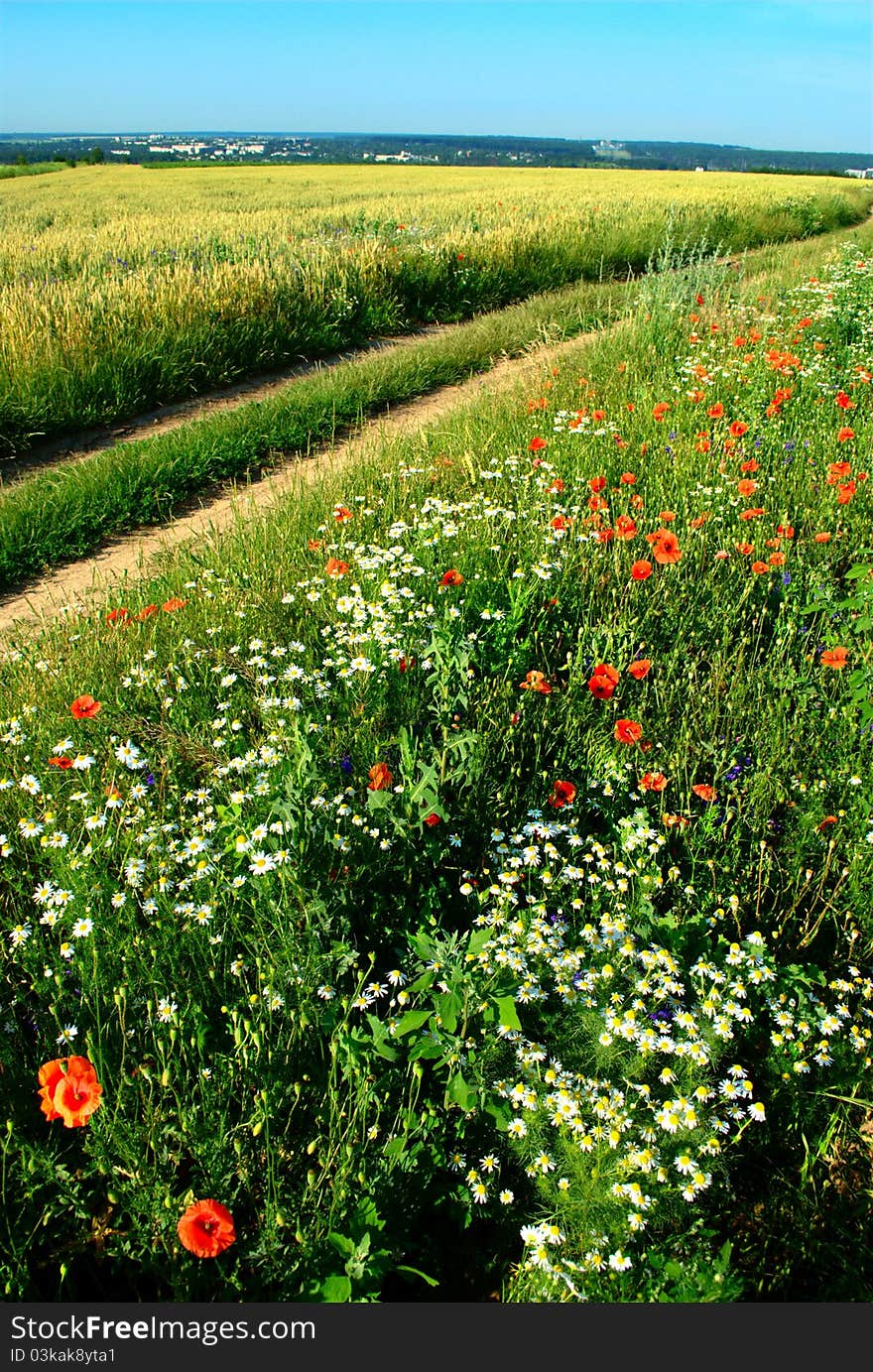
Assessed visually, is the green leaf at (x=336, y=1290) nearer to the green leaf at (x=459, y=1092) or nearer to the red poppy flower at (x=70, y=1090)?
the green leaf at (x=459, y=1092)

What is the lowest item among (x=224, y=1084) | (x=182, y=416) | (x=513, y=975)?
(x=224, y=1084)

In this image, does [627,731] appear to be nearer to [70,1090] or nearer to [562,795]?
[562,795]

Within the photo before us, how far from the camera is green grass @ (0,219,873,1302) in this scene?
1969mm

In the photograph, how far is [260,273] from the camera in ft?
38.2

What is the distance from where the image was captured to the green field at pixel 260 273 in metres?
9.13

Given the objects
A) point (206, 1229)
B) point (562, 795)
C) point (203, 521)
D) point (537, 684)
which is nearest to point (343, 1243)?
point (206, 1229)

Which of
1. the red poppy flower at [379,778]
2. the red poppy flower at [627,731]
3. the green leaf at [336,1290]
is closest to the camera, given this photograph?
the green leaf at [336,1290]

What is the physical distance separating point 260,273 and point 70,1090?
11734 mm

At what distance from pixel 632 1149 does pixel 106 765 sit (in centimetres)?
225

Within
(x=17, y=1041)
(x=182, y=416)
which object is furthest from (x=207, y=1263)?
(x=182, y=416)

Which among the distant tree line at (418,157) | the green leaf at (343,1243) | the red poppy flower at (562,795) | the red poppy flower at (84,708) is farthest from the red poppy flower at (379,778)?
the distant tree line at (418,157)

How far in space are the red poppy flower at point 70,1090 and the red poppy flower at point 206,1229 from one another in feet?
1.09

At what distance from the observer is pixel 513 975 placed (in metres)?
2.24

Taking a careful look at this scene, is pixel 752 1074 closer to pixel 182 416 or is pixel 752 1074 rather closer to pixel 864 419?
pixel 864 419
